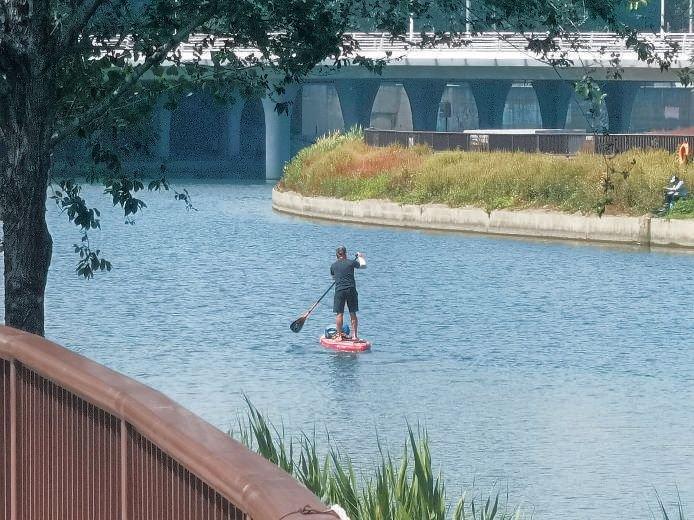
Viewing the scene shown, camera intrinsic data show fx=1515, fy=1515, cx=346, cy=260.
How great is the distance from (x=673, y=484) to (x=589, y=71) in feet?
19.5

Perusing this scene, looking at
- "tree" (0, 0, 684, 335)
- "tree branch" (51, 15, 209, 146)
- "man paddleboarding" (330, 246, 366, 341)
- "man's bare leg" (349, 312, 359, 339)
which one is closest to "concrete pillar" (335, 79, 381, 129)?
"man's bare leg" (349, 312, 359, 339)

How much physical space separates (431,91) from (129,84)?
3406 inches

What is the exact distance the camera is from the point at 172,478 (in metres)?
4.24

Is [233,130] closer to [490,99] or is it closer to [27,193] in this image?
[490,99]

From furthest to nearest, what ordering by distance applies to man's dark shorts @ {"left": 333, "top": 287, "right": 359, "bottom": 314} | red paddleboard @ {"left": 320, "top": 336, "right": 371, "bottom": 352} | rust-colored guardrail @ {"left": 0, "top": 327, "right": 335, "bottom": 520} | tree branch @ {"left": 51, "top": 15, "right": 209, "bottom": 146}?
1. red paddleboard @ {"left": 320, "top": 336, "right": 371, "bottom": 352}
2. man's dark shorts @ {"left": 333, "top": 287, "right": 359, "bottom": 314}
3. tree branch @ {"left": 51, "top": 15, "right": 209, "bottom": 146}
4. rust-colored guardrail @ {"left": 0, "top": 327, "right": 335, "bottom": 520}

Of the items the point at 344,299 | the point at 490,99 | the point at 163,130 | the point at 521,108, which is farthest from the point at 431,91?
the point at 344,299

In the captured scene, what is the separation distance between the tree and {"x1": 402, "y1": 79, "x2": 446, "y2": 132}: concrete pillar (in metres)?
84.8

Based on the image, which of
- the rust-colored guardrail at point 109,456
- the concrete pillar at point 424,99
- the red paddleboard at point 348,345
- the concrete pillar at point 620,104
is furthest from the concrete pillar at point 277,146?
the rust-colored guardrail at point 109,456

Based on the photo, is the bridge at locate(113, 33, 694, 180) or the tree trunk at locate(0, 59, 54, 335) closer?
the tree trunk at locate(0, 59, 54, 335)

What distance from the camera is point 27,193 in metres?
11.1

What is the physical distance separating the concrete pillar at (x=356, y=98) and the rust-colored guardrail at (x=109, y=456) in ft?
289

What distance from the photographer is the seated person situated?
45312mm

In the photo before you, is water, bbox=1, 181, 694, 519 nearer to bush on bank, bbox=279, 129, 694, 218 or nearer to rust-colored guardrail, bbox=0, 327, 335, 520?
bush on bank, bbox=279, 129, 694, 218

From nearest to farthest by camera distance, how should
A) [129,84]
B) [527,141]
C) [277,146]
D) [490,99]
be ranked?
1. [129,84]
2. [527,141]
3. [277,146]
4. [490,99]
